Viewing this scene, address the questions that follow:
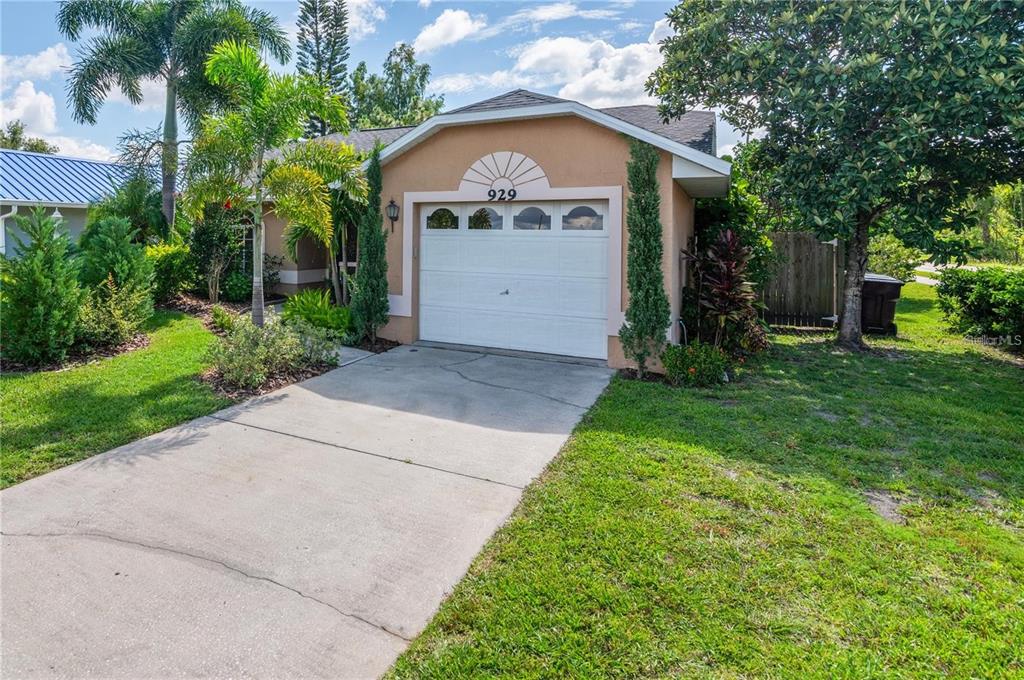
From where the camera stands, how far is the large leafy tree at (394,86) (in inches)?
1292

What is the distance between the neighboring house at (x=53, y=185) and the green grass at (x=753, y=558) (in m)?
17.5

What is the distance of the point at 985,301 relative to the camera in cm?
1080

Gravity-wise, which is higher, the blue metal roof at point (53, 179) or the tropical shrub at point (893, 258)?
the blue metal roof at point (53, 179)

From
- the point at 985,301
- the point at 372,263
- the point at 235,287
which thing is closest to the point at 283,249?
the point at 235,287

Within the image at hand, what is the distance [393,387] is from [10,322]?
5.03 metres

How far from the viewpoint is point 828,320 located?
12242 millimetres

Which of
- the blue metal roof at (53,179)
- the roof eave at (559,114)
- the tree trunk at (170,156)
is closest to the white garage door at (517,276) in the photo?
the roof eave at (559,114)

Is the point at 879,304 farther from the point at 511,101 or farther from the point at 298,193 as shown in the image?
the point at 298,193

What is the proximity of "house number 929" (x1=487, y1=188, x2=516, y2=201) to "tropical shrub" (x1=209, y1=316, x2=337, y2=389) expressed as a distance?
10.8 ft

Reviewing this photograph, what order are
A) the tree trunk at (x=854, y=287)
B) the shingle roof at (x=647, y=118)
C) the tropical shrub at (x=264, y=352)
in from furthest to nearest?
the tree trunk at (x=854, y=287), the shingle roof at (x=647, y=118), the tropical shrub at (x=264, y=352)

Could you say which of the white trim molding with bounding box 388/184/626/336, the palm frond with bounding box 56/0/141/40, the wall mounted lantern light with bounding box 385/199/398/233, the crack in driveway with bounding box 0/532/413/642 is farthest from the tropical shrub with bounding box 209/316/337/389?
the palm frond with bounding box 56/0/141/40

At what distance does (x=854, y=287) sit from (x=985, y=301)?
9.07ft

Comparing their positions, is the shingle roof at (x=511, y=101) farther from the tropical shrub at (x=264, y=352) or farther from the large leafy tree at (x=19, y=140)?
the large leafy tree at (x=19, y=140)

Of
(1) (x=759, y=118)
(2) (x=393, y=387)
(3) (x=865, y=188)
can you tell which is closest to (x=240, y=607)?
(2) (x=393, y=387)
